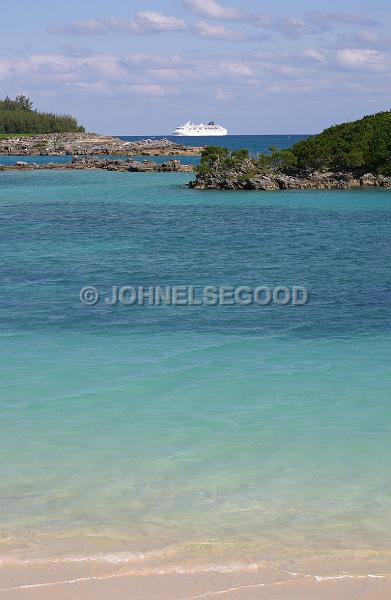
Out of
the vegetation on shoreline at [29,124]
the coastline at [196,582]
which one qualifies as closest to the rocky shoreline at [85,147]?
the vegetation on shoreline at [29,124]

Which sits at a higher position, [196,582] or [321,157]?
[321,157]

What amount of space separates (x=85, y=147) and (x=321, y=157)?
8470 cm

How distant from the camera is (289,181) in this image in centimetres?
6525

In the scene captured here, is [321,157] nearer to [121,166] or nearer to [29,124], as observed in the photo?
[121,166]

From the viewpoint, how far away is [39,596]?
764 cm

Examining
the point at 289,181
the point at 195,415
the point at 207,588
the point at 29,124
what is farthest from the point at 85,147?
the point at 207,588

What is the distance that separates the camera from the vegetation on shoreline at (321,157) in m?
67.2

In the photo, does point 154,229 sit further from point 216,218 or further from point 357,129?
point 357,129

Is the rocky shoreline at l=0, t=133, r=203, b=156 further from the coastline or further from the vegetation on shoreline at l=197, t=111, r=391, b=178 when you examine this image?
the coastline

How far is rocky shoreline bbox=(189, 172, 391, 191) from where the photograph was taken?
213 ft

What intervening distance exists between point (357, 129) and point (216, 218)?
31277 mm

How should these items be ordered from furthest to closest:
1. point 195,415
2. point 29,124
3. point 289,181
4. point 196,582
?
point 29,124 → point 289,181 → point 195,415 → point 196,582

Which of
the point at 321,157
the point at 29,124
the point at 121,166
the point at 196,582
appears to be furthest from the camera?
the point at 29,124

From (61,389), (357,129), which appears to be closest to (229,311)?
(61,389)
